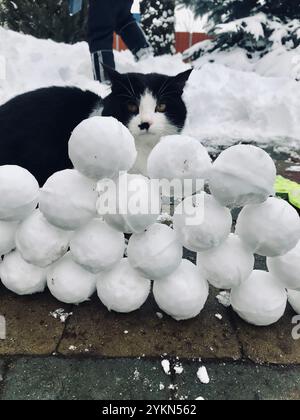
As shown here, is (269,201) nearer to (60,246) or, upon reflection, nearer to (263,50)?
(60,246)

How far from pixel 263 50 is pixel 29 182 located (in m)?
5.76

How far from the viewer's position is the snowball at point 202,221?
1.14m

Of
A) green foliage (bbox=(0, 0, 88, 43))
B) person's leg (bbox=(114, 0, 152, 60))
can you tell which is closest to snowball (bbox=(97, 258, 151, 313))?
person's leg (bbox=(114, 0, 152, 60))

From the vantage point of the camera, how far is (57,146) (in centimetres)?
208

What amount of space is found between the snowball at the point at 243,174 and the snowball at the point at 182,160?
0.04 metres

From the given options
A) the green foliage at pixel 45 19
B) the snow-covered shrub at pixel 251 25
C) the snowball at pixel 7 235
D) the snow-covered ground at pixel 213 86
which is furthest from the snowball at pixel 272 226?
the green foliage at pixel 45 19

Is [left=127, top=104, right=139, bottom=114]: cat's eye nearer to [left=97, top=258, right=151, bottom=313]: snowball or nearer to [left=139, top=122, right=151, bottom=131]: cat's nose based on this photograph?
[left=139, top=122, right=151, bottom=131]: cat's nose

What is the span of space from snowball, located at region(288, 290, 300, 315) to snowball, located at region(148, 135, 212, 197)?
0.63 meters

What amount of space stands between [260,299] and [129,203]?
1.96 ft

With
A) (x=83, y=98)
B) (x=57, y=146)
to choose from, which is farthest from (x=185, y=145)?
(x=83, y=98)

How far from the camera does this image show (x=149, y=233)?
1.22 m

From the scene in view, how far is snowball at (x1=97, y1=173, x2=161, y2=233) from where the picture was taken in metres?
1.12

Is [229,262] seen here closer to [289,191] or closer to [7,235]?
[7,235]

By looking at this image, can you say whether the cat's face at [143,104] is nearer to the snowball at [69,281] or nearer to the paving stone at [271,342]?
the snowball at [69,281]
